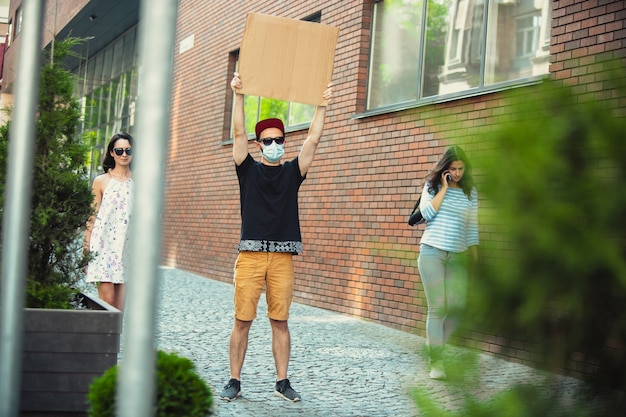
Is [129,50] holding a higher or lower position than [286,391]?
higher

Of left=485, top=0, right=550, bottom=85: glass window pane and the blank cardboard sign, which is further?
left=485, top=0, right=550, bottom=85: glass window pane

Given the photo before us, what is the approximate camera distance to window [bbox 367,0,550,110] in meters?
8.05

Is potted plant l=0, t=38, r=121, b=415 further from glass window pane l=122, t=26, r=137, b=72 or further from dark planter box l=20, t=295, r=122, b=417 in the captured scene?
glass window pane l=122, t=26, r=137, b=72

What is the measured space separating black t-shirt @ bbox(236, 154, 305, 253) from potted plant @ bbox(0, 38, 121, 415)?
102 centimetres

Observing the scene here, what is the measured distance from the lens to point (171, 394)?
286 cm

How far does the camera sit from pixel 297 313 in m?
10.7

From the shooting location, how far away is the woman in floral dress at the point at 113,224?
633 cm

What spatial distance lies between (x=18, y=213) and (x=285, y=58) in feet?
8.32

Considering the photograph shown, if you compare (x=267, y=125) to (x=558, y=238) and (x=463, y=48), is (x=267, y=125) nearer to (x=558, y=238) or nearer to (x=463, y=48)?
(x=463, y=48)

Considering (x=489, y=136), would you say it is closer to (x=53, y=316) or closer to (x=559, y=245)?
(x=559, y=245)

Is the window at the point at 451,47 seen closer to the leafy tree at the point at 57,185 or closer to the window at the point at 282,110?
the window at the point at 282,110

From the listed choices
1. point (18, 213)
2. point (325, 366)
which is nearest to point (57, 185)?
point (18, 213)

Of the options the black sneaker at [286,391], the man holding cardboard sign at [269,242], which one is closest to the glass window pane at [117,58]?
the man holding cardboard sign at [269,242]

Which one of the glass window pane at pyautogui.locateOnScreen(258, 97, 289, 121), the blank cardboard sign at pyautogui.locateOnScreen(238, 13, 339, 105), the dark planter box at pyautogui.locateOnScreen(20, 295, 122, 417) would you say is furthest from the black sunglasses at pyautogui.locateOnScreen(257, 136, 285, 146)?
the glass window pane at pyautogui.locateOnScreen(258, 97, 289, 121)
